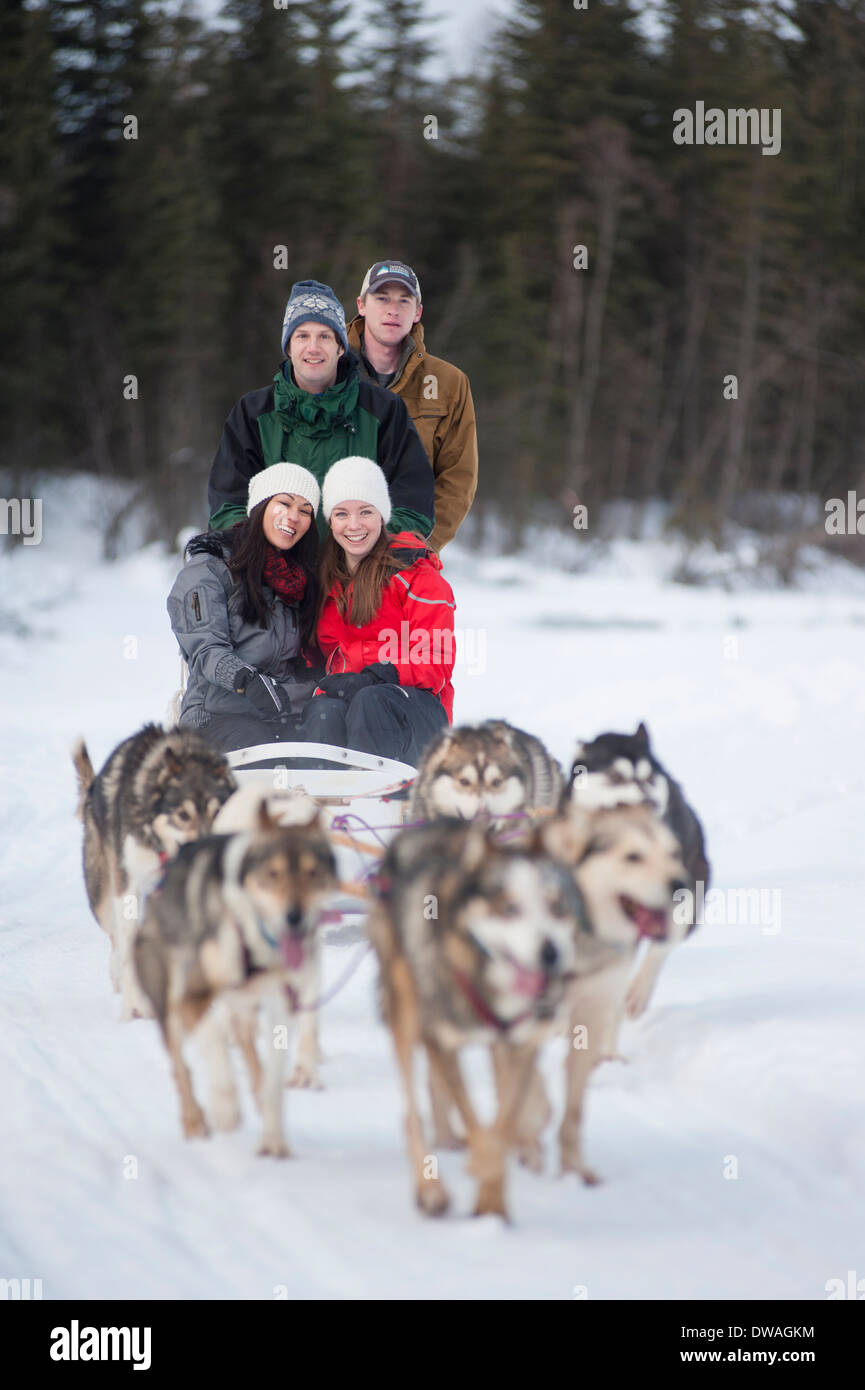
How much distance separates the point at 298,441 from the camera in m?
5.38

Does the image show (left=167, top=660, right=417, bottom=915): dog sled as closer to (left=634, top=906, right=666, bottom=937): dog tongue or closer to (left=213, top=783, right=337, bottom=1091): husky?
(left=213, top=783, right=337, bottom=1091): husky

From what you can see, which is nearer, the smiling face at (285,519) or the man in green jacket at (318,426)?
the smiling face at (285,519)

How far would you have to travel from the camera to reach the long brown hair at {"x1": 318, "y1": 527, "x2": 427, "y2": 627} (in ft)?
16.5

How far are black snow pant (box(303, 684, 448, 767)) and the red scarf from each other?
45 centimetres

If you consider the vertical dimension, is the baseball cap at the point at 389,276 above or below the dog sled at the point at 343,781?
above

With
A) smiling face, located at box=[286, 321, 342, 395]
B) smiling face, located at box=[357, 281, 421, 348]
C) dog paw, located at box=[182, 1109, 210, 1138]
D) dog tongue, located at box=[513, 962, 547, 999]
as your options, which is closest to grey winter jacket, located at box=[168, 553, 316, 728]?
smiling face, located at box=[286, 321, 342, 395]

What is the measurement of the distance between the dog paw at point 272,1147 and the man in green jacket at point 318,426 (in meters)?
3.00

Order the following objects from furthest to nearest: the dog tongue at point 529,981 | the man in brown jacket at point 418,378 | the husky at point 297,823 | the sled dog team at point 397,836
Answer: the man in brown jacket at point 418,378
the husky at point 297,823
the sled dog team at point 397,836
the dog tongue at point 529,981

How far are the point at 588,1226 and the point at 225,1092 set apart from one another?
2.91 ft

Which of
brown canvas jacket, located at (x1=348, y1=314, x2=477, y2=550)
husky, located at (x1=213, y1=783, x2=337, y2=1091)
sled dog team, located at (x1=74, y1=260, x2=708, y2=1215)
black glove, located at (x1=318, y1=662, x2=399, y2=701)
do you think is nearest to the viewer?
sled dog team, located at (x1=74, y1=260, x2=708, y2=1215)

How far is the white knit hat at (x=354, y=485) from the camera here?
4969 mm

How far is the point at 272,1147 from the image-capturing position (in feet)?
9.44

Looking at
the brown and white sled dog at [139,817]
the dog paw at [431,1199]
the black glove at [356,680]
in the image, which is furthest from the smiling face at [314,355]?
the dog paw at [431,1199]

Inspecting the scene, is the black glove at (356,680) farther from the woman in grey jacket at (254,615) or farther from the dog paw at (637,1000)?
the dog paw at (637,1000)
